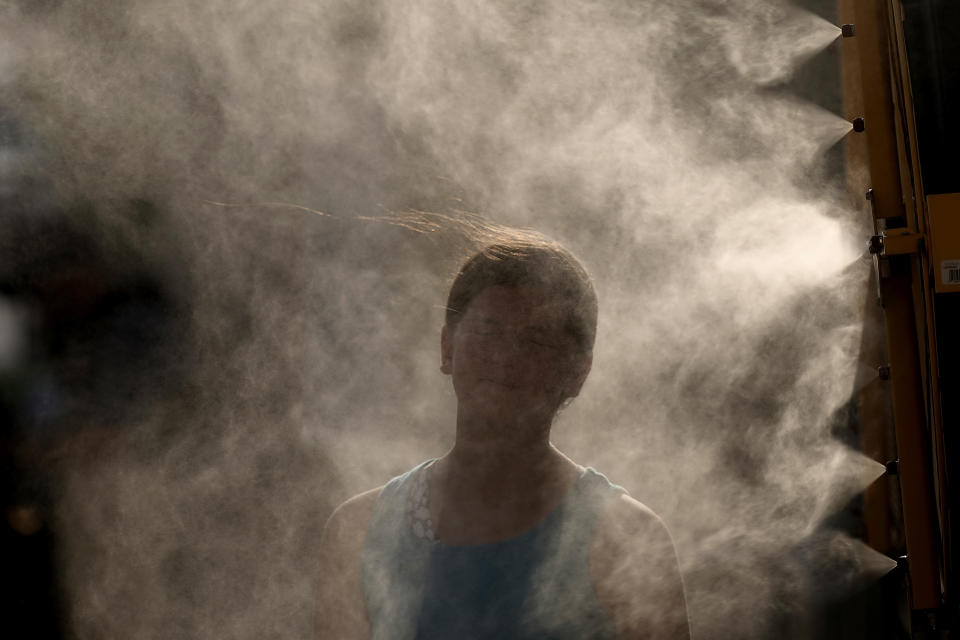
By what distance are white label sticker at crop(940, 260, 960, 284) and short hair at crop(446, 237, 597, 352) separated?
0.46m

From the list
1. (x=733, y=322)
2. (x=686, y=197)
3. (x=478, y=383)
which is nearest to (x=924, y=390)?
(x=733, y=322)

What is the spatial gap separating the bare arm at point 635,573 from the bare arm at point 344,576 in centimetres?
33

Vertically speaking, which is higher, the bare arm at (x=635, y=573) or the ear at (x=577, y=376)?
the ear at (x=577, y=376)

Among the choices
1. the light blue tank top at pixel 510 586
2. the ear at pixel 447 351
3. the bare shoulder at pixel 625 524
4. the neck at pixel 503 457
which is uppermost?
the ear at pixel 447 351

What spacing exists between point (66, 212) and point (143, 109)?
246 mm

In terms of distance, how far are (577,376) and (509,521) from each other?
0.23 metres

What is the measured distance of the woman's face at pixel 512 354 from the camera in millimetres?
1045

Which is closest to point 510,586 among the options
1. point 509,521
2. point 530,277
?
point 509,521

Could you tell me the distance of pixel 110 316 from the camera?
4.53ft

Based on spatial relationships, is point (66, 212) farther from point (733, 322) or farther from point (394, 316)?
point (733, 322)

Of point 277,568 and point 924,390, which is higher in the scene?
point 924,390

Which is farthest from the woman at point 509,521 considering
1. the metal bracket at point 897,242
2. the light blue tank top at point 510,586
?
the metal bracket at point 897,242

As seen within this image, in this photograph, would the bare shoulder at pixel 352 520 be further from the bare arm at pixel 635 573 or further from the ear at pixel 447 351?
the bare arm at pixel 635 573

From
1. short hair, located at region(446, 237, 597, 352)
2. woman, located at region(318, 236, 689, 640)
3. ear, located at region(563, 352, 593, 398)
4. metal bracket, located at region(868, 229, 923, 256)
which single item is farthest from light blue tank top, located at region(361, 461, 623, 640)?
metal bracket, located at region(868, 229, 923, 256)
